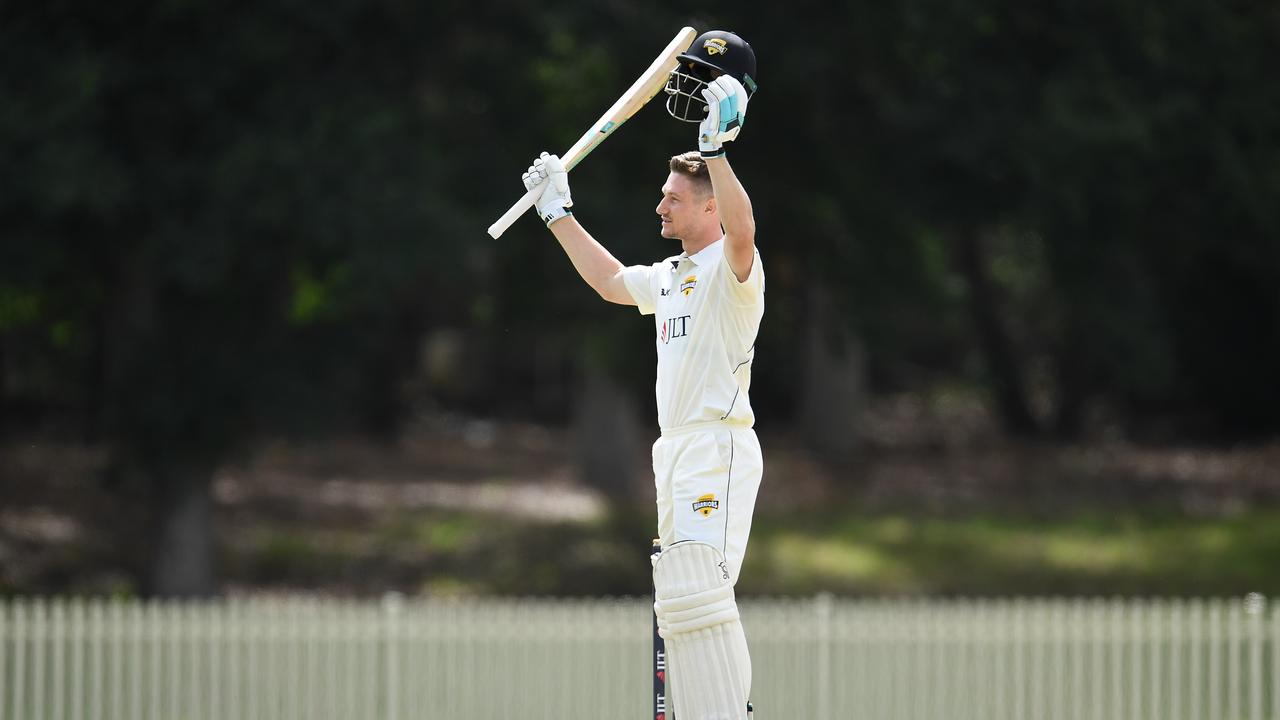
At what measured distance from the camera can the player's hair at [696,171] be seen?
455 centimetres

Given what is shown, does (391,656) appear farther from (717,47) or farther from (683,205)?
(717,47)

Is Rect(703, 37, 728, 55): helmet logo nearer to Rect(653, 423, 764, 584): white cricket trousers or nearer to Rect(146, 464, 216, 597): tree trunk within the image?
Rect(653, 423, 764, 584): white cricket trousers

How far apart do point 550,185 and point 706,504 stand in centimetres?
121

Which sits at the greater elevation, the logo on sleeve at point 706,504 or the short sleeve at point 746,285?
the short sleeve at point 746,285

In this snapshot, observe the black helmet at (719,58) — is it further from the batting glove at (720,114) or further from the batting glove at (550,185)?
the batting glove at (550,185)

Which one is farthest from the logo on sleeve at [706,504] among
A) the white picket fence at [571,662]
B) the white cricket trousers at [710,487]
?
the white picket fence at [571,662]

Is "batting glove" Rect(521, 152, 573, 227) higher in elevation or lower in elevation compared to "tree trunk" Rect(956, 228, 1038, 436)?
lower

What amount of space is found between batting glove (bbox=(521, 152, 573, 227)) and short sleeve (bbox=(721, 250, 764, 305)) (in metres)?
0.72

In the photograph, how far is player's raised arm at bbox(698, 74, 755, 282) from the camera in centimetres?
410

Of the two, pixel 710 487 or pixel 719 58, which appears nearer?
pixel 719 58

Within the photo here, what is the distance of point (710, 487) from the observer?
4383 millimetres

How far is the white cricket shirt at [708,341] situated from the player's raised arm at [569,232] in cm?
40

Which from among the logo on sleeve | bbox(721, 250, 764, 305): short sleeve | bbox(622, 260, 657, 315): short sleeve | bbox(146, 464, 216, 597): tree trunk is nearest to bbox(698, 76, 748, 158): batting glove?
bbox(721, 250, 764, 305): short sleeve

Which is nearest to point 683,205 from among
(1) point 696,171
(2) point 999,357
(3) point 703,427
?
(1) point 696,171
